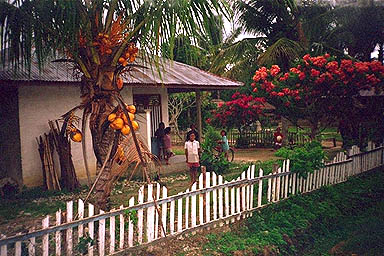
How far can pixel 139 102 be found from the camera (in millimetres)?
12727

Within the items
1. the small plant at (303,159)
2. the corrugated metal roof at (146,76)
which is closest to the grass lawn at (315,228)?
the small plant at (303,159)

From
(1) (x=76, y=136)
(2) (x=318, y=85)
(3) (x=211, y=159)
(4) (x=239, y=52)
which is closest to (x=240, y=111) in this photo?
(4) (x=239, y=52)

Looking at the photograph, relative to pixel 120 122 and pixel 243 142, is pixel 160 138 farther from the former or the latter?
pixel 243 142

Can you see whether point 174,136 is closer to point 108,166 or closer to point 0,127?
point 0,127

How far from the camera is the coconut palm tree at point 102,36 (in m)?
4.94

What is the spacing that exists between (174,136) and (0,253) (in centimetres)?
2026

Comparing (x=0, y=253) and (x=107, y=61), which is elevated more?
(x=107, y=61)

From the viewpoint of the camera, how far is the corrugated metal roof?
8291 millimetres

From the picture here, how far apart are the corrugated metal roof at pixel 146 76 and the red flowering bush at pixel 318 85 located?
2184mm

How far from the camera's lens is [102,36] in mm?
5164

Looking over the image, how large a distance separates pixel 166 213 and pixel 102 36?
2.49m

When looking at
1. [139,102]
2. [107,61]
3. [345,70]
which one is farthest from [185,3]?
[139,102]

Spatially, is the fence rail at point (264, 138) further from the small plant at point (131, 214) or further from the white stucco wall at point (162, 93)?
the small plant at point (131, 214)

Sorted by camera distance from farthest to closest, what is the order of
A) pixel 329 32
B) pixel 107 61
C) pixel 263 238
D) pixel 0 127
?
1. pixel 329 32
2. pixel 0 127
3. pixel 263 238
4. pixel 107 61
